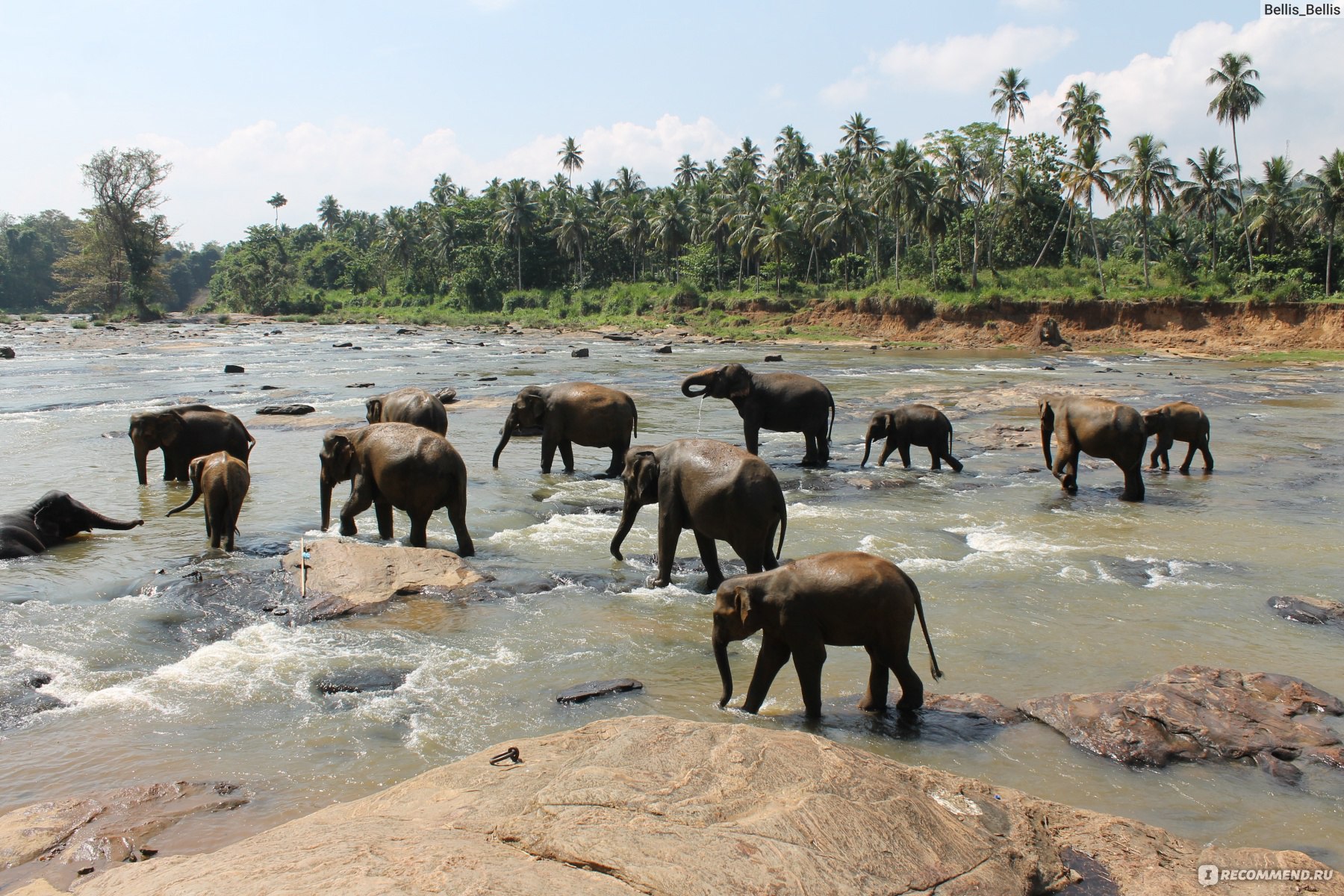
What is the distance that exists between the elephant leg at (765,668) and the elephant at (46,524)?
8.37 m

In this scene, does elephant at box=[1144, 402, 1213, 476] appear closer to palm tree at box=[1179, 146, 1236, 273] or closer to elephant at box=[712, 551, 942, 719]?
elephant at box=[712, 551, 942, 719]

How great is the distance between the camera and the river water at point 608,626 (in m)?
5.72

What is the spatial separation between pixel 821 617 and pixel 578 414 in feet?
30.0

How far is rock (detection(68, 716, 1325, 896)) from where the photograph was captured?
3.40 meters

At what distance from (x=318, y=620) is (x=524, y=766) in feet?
14.2

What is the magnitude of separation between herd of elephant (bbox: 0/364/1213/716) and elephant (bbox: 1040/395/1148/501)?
0.08 ft

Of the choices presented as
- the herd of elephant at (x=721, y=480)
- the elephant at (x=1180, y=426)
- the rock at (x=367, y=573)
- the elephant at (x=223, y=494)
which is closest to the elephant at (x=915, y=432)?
the herd of elephant at (x=721, y=480)

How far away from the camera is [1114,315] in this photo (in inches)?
2131

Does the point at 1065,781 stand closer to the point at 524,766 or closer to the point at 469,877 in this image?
the point at 524,766

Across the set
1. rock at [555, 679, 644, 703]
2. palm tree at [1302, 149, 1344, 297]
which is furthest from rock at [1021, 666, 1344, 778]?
palm tree at [1302, 149, 1344, 297]

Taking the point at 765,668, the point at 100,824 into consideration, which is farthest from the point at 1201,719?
the point at 100,824

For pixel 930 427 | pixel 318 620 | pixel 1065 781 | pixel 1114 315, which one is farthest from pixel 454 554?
pixel 1114 315

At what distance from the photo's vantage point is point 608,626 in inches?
328

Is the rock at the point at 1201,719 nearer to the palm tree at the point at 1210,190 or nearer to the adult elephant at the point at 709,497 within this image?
the adult elephant at the point at 709,497
